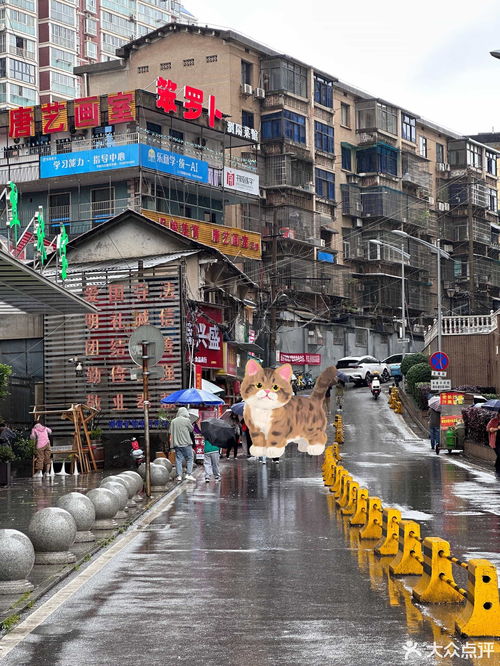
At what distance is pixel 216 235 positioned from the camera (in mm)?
62625

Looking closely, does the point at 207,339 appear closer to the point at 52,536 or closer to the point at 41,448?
the point at 41,448

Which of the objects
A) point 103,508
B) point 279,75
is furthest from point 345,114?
point 103,508

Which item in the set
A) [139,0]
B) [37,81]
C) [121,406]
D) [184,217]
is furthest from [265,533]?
[139,0]

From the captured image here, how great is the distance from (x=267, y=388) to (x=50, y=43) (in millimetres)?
99075

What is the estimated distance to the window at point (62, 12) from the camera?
116 m

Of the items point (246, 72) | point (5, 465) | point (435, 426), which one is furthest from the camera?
point (246, 72)

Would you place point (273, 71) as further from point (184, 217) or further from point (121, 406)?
point (121, 406)

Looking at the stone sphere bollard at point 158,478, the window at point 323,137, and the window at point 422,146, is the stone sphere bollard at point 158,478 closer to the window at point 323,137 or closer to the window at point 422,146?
the window at point 323,137

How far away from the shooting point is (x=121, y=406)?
36250mm

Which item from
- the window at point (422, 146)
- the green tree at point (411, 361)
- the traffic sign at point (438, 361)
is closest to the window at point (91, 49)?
the window at point (422, 146)

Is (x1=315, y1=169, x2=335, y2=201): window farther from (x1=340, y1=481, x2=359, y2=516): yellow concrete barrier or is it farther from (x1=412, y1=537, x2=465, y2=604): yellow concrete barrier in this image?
(x1=412, y1=537, x2=465, y2=604): yellow concrete barrier

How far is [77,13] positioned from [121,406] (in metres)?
92.9

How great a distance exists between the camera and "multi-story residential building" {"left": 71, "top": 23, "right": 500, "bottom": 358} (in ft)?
252

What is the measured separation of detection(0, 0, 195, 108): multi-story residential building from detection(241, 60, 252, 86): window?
116 ft
